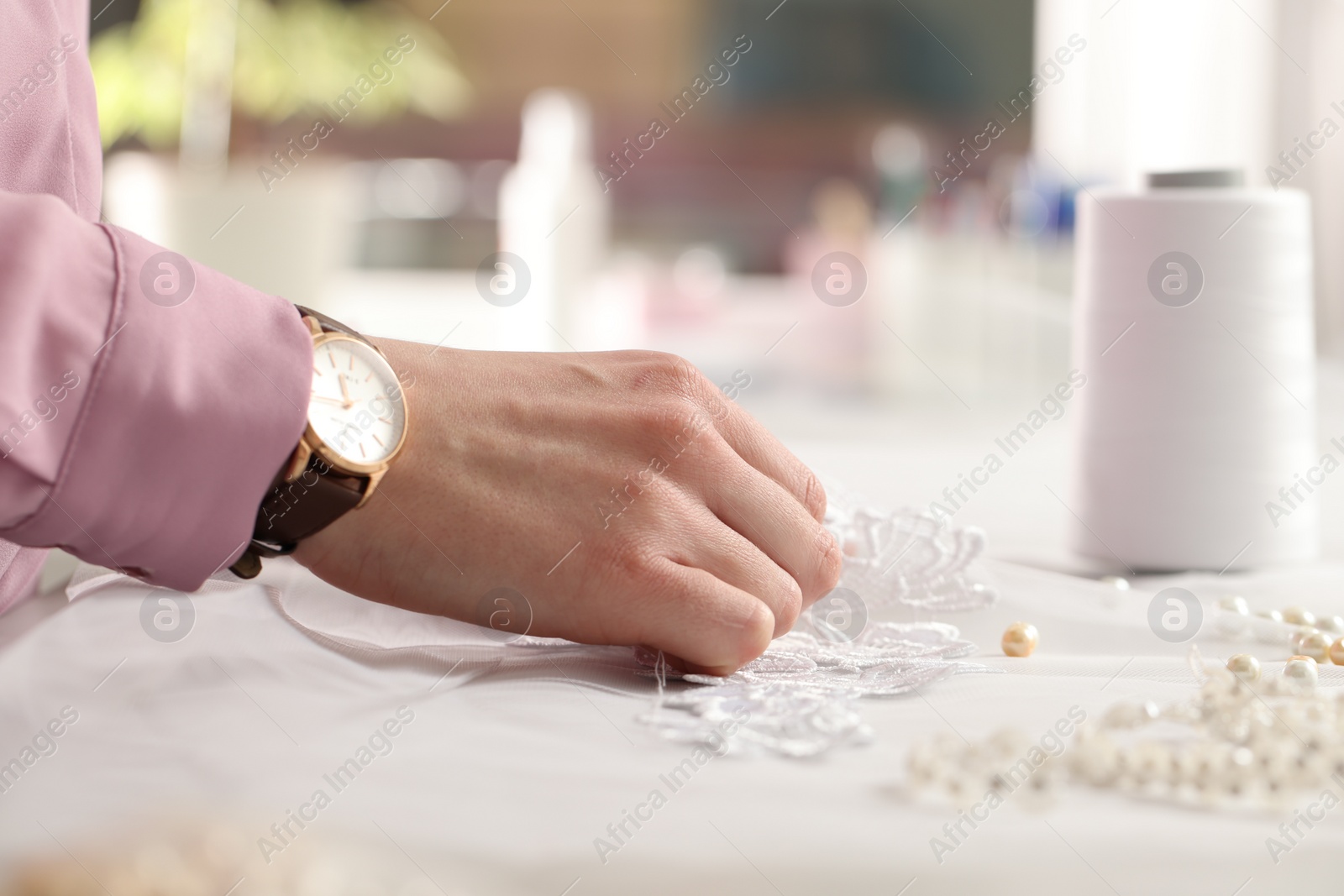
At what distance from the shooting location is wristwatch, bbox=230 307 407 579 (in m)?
0.36

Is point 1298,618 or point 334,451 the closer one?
point 334,451

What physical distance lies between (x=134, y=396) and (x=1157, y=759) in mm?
288

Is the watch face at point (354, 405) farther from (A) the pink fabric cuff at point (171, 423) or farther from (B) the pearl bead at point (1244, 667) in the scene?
(B) the pearl bead at point (1244, 667)

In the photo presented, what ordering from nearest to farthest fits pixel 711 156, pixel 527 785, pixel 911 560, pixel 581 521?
pixel 527 785
pixel 581 521
pixel 911 560
pixel 711 156

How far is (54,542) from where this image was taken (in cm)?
35

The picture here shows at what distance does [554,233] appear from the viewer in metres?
2.65

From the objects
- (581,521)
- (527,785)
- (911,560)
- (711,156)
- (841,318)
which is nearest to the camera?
(527,785)

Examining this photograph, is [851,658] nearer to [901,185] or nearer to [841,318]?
[901,185]

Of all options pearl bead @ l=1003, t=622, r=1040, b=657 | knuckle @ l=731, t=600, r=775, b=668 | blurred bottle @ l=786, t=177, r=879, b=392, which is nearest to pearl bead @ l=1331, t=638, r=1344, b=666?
pearl bead @ l=1003, t=622, r=1040, b=657

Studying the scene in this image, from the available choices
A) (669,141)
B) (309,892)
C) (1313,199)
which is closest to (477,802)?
(309,892)

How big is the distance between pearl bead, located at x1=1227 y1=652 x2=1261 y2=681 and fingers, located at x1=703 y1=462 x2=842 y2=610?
138 mm

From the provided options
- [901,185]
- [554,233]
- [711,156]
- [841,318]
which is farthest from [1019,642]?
[711,156]

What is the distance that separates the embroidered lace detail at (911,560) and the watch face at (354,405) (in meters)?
0.21

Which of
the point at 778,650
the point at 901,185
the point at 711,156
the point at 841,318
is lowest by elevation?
the point at 841,318
